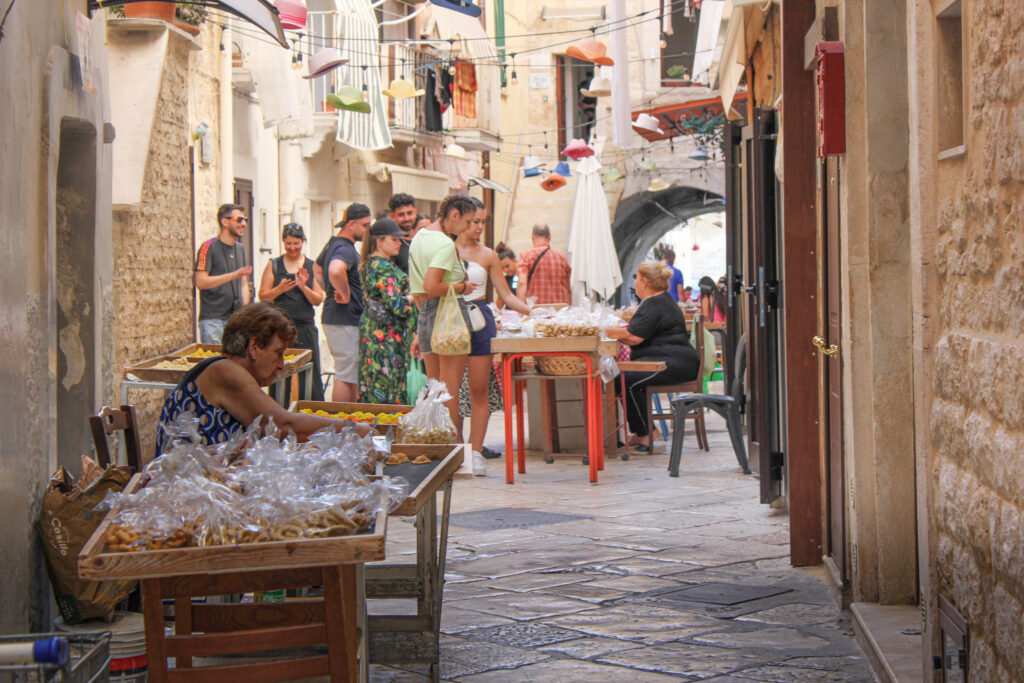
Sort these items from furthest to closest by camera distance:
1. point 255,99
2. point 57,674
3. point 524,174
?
1. point 524,174
2. point 255,99
3. point 57,674

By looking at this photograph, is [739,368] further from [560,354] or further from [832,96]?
[832,96]

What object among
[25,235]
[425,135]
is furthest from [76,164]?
[425,135]

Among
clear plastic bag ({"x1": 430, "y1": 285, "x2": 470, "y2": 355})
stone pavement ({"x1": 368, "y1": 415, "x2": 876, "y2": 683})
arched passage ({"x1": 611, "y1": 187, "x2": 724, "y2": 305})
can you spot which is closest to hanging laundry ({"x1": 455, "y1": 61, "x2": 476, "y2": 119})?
arched passage ({"x1": 611, "y1": 187, "x2": 724, "y2": 305})

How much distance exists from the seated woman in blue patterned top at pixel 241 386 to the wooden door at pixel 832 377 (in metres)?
2.23

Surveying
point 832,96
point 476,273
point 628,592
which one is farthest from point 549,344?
point 832,96

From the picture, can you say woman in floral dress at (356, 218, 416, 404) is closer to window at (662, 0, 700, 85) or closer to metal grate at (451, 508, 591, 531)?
metal grate at (451, 508, 591, 531)

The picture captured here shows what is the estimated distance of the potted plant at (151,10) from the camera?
982 centimetres

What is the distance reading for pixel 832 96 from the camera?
5492 mm

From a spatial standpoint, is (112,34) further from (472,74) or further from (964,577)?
(472,74)

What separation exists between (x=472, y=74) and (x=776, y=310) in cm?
2036

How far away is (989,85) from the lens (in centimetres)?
326

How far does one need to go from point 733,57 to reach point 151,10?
439cm

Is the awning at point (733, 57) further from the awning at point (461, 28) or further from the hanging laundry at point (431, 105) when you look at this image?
the hanging laundry at point (431, 105)

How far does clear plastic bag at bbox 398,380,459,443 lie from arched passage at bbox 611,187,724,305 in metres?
24.6
